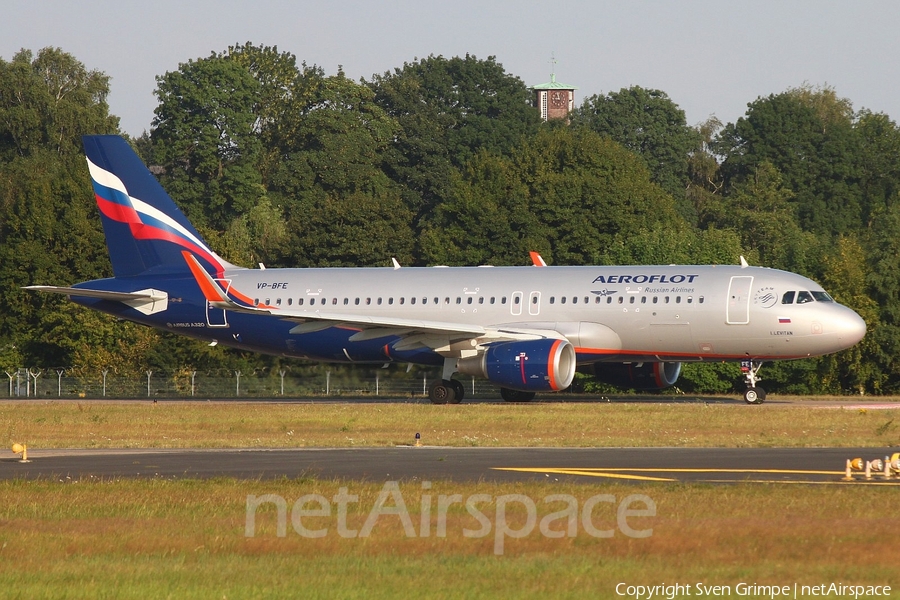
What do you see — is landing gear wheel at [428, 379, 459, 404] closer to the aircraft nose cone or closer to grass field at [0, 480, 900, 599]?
the aircraft nose cone

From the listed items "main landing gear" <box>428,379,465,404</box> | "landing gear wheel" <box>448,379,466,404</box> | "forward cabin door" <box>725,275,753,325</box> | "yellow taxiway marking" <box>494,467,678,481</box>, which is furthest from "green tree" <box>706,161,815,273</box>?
"yellow taxiway marking" <box>494,467,678,481</box>

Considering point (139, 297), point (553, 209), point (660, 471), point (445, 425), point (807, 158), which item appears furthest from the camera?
point (807, 158)

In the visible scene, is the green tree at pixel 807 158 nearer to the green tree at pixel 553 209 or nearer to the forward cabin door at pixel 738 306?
the green tree at pixel 553 209

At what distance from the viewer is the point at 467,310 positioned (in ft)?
Answer: 128

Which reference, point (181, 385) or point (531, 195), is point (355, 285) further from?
point (531, 195)

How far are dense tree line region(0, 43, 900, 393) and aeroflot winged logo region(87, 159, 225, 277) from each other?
8.18 metres

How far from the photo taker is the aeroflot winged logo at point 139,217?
4275 cm

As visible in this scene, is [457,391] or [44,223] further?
[44,223]

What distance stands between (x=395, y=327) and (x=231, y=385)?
1302 cm

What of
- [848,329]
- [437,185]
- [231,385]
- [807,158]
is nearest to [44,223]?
[231,385]

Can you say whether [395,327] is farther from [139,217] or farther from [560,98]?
[560,98]

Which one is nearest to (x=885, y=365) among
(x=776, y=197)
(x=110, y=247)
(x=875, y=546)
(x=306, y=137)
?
(x=110, y=247)

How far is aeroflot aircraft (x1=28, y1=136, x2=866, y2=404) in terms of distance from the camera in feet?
119

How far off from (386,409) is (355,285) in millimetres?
7307
